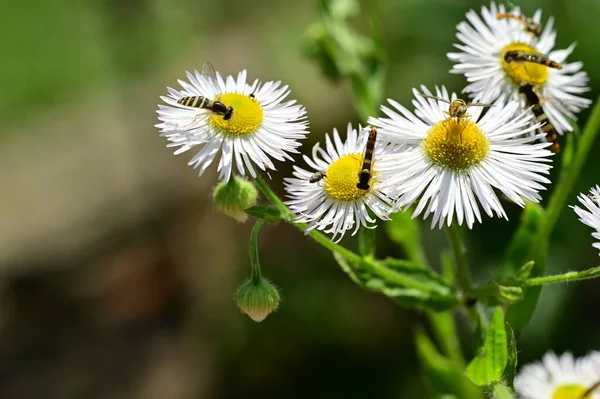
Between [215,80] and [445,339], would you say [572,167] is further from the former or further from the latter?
[215,80]

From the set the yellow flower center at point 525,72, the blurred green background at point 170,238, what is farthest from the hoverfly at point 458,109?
the blurred green background at point 170,238

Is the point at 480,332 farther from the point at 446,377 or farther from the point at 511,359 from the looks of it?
the point at 446,377

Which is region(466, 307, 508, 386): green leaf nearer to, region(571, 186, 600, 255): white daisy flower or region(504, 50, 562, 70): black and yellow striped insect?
region(571, 186, 600, 255): white daisy flower

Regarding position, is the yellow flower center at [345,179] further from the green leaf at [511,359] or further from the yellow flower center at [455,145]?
the green leaf at [511,359]

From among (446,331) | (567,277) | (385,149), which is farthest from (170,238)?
(567,277)

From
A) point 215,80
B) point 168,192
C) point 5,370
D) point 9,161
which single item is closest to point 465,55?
point 215,80

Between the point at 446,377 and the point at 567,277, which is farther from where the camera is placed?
the point at 446,377
